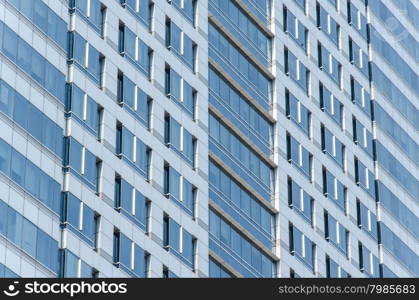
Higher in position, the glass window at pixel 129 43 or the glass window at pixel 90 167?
the glass window at pixel 129 43

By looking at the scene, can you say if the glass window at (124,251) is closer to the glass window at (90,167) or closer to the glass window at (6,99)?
the glass window at (90,167)

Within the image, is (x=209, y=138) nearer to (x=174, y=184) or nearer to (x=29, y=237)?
(x=174, y=184)

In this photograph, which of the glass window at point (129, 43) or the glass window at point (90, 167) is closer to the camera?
the glass window at point (90, 167)

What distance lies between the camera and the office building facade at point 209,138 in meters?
82.9

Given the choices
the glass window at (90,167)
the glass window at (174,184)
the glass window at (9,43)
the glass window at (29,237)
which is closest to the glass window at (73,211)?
the glass window at (90,167)

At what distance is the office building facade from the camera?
272ft

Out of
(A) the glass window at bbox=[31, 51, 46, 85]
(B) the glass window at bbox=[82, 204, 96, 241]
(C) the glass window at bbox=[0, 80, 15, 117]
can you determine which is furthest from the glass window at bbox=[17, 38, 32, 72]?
(B) the glass window at bbox=[82, 204, 96, 241]

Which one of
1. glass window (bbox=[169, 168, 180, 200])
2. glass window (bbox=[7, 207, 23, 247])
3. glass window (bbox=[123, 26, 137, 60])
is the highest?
glass window (bbox=[123, 26, 137, 60])

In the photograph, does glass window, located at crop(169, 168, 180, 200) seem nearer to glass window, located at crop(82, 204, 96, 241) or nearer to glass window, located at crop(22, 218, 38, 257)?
glass window, located at crop(82, 204, 96, 241)

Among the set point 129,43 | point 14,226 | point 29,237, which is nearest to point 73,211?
point 29,237

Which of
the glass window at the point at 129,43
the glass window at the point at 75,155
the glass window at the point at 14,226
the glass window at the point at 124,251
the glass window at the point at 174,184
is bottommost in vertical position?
the glass window at the point at 14,226

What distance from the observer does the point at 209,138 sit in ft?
327

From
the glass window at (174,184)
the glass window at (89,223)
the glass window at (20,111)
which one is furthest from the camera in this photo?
the glass window at (174,184)

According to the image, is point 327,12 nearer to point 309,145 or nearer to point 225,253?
point 309,145
